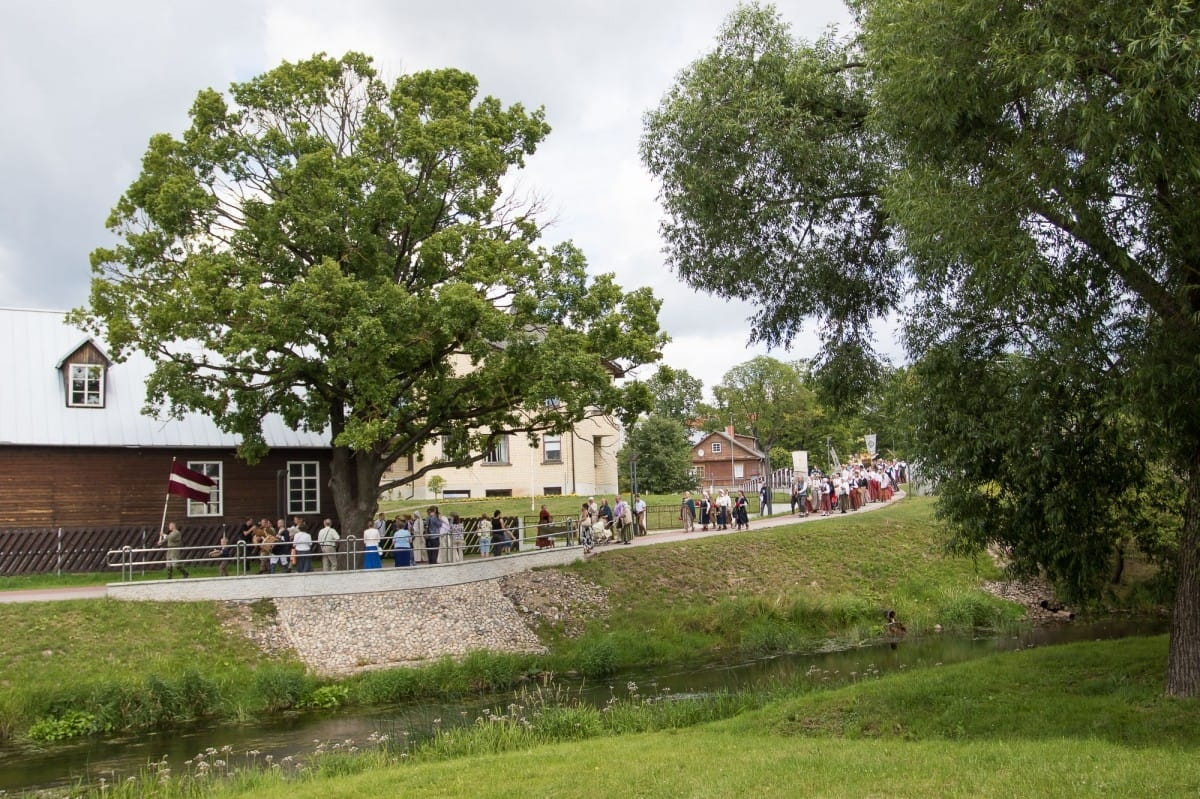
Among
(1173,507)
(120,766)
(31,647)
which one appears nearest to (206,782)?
(120,766)

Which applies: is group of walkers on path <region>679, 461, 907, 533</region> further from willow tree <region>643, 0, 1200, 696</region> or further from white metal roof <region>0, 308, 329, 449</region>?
willow tree <region>643, 0, 1200, 696</region>

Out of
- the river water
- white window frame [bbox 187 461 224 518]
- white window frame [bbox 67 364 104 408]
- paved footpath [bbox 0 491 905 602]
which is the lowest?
the river water

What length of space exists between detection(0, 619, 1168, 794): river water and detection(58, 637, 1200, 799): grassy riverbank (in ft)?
4.21

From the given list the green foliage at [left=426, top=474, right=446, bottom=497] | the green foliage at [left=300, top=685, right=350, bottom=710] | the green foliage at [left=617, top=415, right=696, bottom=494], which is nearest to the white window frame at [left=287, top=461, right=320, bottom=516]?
the green foliage at [left=300, top=685, right=350, bottom=710]

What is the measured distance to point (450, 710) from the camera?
18281 mm

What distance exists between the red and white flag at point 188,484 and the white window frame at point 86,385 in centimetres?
528

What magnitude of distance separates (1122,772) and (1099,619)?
1910 cm

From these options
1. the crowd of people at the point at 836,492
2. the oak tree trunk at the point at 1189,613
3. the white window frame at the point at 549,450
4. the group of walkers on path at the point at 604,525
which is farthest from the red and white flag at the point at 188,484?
the white window frame at the point at 549,450

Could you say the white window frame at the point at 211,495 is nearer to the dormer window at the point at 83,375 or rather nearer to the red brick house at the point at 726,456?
the dormer window at the point at 83,375

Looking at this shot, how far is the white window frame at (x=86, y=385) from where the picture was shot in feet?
94.0

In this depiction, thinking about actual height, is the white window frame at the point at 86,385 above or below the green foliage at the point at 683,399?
below

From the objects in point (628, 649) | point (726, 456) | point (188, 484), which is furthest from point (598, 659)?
point (726, 456)

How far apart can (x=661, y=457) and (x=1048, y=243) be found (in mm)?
58367

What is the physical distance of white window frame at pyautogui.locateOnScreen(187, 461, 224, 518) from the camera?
29.3 m
